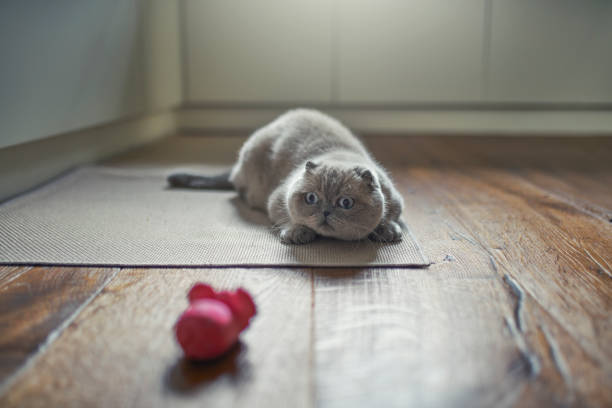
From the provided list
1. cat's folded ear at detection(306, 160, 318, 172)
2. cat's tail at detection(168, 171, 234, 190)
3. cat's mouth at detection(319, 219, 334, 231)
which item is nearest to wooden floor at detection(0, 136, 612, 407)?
cat's mouth at detection(319, 219, 334, 231)

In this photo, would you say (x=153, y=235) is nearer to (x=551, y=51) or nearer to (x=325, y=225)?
(x=325, y=225)

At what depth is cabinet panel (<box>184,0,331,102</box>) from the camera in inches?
136

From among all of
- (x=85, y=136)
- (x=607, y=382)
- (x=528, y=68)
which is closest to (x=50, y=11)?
(x=85, y=136)

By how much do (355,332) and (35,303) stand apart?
0.64 meters

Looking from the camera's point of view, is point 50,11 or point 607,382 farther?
point 50,11

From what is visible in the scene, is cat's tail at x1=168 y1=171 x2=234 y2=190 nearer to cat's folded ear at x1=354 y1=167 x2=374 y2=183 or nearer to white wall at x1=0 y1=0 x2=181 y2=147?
white wall at x1=0 y1=0 x2=181 y2=147

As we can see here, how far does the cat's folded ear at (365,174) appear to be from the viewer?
55.3 inches

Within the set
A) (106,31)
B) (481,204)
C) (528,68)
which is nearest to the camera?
(481,204)

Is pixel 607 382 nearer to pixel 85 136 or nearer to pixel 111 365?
pixel 111 365

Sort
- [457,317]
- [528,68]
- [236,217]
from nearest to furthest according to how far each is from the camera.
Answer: [457,317], [236,217], [528,68]

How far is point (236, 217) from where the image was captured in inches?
67.3

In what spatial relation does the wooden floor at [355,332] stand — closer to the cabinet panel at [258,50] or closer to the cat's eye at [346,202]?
the cat's eye at [346,202]

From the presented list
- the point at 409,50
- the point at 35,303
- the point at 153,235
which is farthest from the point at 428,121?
the point at 35,303

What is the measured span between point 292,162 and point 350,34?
2.01m
